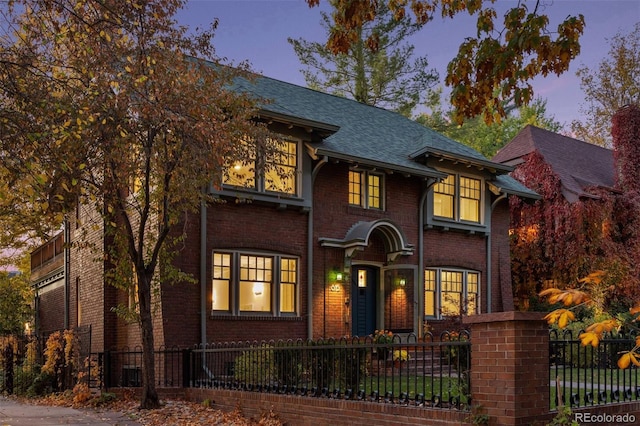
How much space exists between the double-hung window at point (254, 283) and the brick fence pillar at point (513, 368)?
9.87 metres

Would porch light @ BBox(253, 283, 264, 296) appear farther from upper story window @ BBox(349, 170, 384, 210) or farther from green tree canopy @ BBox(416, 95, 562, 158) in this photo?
green tree canopy @ BBox(416, 95, 562, 158)

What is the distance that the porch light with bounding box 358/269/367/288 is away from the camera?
20500mm

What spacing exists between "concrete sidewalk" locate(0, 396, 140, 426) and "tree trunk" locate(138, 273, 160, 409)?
1.86ft

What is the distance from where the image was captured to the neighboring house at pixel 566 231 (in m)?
27.4

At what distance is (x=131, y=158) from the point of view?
43.1ft

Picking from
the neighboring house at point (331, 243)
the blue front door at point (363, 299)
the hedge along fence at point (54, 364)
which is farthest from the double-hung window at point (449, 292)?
the hedge along fence at point (54, 364)

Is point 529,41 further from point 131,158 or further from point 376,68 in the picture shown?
point 376,68

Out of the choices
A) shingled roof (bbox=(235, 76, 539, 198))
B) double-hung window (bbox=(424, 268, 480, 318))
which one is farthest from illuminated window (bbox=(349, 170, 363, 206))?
double-hung window (bbox=(424, 268, 480, 318))

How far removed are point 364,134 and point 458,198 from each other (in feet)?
11.5

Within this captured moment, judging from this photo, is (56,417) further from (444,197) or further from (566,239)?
(566,239)

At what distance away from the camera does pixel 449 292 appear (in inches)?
864

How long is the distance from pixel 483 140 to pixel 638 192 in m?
17.2

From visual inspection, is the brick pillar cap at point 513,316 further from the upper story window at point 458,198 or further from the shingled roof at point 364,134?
the upper story window at point 458,198


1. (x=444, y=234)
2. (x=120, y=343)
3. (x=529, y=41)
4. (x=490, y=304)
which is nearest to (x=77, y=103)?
(x=529, y=41)
